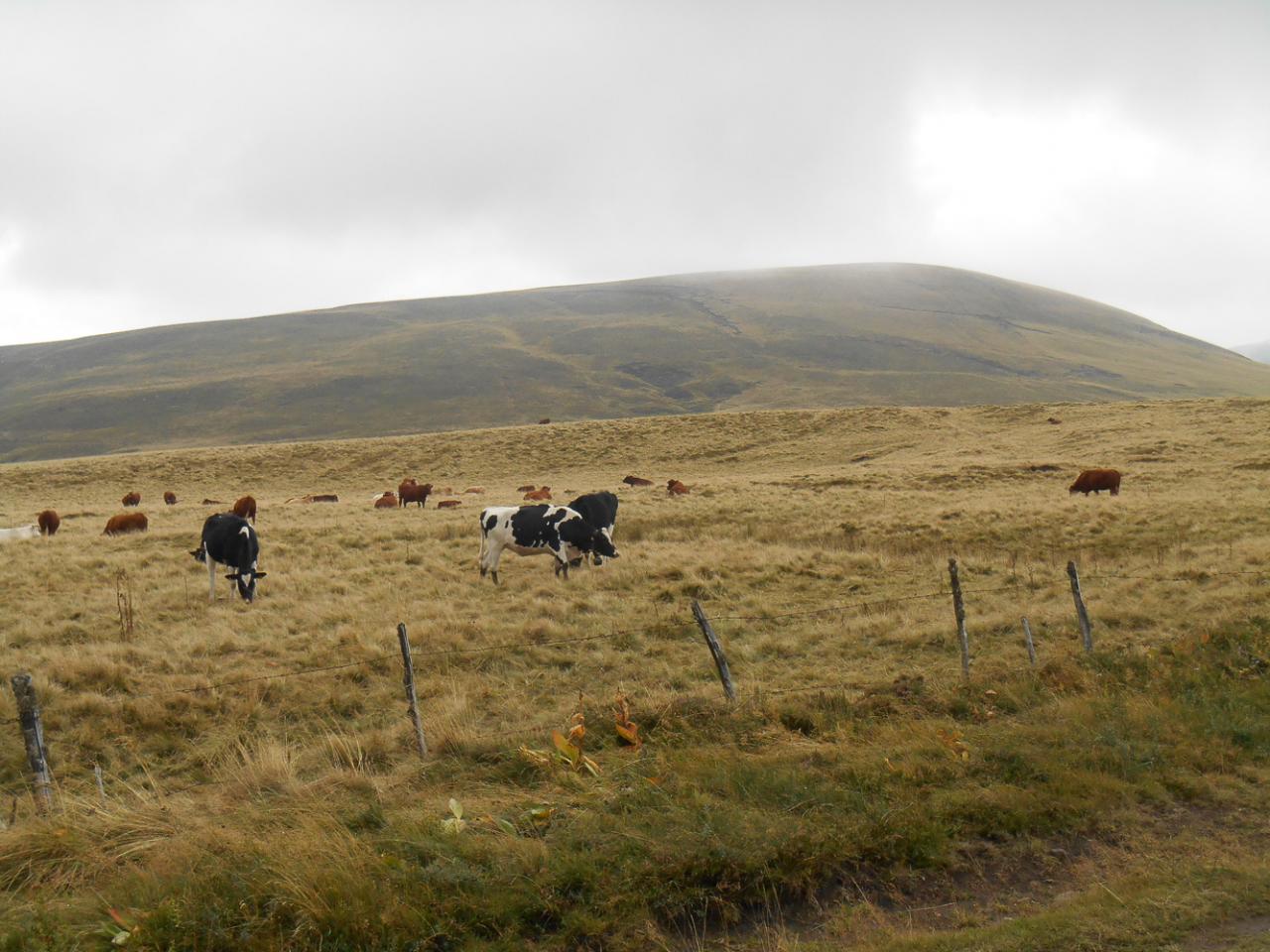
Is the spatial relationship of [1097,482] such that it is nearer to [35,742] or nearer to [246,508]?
[246,508]

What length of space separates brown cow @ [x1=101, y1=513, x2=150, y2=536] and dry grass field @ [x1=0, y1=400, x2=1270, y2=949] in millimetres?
3769

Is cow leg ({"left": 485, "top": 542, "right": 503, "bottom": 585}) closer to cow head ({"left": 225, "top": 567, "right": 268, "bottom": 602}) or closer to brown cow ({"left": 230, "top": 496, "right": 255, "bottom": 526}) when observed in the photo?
cow head ({"left": 225, "top": 567, "right": 268, "bottom": 602})

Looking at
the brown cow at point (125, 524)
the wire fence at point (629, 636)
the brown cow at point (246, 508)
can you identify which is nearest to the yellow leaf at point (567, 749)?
the wire fence at point (629, 636)

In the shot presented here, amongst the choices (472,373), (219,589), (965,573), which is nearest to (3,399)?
(472,373)

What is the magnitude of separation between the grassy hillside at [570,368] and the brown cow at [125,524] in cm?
7924

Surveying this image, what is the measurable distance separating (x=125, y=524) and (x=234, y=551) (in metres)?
11.6

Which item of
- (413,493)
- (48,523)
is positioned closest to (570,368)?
(413,493)

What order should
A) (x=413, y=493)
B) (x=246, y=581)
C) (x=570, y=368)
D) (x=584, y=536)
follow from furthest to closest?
(x=570, y=368), (x=413, y=493), (x=584, y=536), (x=246, y=581)

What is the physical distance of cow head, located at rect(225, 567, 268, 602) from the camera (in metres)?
15.5

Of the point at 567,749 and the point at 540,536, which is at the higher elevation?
the point at 540,536

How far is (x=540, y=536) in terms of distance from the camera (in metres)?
18.5

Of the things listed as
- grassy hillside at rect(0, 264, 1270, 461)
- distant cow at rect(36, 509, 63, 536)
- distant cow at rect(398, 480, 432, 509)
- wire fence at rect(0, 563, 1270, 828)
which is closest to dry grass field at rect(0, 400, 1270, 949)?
wire fence at rect(0, 563, 1270, 828)

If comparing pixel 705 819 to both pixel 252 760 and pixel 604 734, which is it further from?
pixel 252 760

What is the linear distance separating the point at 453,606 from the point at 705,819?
9720mm
